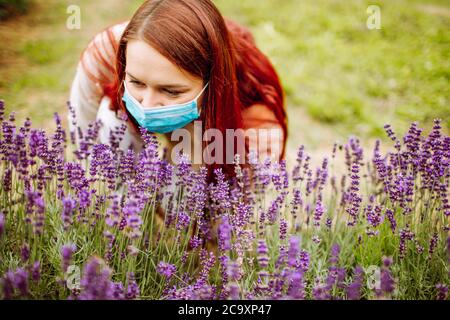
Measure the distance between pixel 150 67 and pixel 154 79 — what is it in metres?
0.07

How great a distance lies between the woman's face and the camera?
2.46 meters

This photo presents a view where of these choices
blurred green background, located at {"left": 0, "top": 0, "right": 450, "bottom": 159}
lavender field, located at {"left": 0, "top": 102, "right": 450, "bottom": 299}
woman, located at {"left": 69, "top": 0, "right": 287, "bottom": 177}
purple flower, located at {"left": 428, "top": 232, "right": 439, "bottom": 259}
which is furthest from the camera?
blurred green background, located at {"left": 0, "top": 0, "right": 450, "bottom": 159}

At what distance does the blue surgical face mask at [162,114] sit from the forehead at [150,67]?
0.46ft

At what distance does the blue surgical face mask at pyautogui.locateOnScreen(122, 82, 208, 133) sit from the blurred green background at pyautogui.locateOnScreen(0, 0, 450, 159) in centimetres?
262

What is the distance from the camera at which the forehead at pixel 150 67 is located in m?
2.46

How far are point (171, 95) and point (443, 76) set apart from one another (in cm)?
507

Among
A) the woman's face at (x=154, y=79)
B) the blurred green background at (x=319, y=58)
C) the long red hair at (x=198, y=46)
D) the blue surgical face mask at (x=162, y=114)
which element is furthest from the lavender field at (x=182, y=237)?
the blurred green background at (x=319, y=58)

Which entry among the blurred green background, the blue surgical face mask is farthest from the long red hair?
the blurred green background

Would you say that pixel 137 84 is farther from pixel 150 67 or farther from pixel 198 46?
pixel 198 46

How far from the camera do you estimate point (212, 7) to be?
272cm

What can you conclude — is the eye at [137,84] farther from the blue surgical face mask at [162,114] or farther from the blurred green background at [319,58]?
the blurred green background at [319,58]

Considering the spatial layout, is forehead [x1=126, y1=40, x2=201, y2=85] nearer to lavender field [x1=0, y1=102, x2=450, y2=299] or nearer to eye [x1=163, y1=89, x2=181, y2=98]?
eye [x1=163, y1=89, x2=181, y2=98]
